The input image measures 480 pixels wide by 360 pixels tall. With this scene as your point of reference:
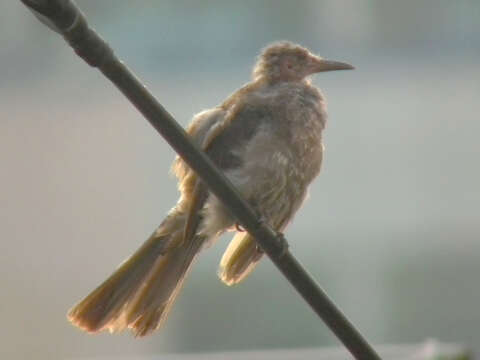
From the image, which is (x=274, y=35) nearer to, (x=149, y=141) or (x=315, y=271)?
(x=149, y=141)

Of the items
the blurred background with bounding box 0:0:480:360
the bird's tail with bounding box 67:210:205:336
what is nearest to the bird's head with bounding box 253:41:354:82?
the bird's tail with bounding box 67:210:205:336

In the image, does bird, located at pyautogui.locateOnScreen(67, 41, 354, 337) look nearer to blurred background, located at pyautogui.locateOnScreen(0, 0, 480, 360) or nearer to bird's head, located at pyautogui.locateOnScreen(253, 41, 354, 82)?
bird's head, located at pyautogui.locateOnScreen(253, 41, 354, 82)

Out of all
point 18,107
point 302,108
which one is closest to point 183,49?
point 18,107

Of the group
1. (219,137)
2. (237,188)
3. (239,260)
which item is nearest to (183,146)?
(237,188)

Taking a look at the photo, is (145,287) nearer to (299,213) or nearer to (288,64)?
(288,64)

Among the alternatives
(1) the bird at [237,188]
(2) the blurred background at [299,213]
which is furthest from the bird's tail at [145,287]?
(2) the blurred background at [299,213]

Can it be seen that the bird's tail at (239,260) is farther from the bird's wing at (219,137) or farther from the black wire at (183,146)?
the black wire at (183,146)
